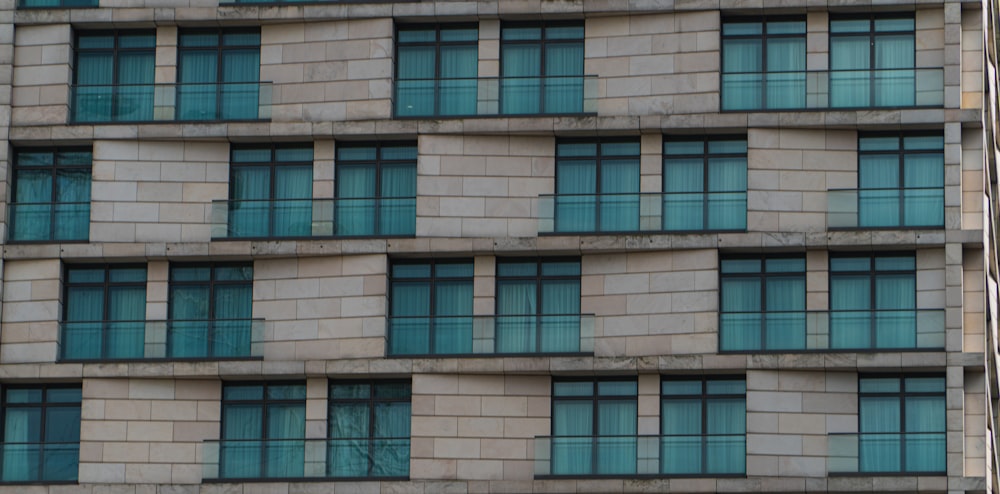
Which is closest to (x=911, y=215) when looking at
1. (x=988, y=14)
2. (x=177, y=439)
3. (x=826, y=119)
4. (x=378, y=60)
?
(x=826, y=119)

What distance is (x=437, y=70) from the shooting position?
65.1 m

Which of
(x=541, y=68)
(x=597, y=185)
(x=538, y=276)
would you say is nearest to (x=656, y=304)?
(x=538, y=276)

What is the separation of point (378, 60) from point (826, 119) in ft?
33.9

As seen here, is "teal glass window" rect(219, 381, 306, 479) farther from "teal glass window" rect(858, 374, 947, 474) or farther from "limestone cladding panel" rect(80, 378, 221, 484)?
"teal glass window" rect(858, 374, 947, 474)

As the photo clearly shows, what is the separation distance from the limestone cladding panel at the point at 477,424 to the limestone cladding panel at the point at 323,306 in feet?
5.54

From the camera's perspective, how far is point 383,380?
63.3 metres

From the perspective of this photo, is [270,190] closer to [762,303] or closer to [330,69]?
[330,69]

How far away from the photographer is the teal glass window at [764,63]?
209ft

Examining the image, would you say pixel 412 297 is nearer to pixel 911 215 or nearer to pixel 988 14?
pixel 911 215

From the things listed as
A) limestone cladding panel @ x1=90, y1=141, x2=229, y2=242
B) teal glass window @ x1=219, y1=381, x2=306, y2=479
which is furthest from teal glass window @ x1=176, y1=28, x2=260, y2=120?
teal glass window @ x1=219, y1=381, x2=306, y2=479

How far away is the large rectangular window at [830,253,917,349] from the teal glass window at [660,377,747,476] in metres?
2.63

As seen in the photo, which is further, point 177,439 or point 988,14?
point 988,14

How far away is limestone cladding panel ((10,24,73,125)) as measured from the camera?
65438 mm

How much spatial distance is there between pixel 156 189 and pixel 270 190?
2.61 metres
